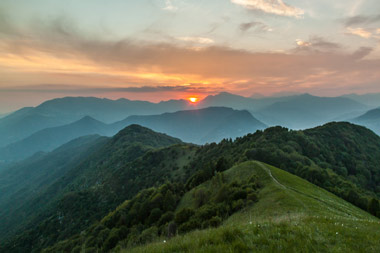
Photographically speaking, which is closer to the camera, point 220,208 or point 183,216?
point 220,208

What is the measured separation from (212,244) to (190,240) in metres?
1.04

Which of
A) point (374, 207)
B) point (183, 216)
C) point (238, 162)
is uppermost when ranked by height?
point (238, 162)

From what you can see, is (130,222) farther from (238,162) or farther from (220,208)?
(220,208)

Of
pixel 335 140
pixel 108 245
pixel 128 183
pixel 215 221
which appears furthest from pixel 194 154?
pixel 215 221

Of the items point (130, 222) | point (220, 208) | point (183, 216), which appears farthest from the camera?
point (130, 222)

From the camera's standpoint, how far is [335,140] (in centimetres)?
12112

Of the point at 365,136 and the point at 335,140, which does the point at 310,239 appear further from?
the point at 365,136

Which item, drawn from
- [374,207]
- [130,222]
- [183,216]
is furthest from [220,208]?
[130,222]

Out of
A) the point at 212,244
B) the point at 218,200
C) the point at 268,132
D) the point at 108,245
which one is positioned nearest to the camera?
the point at 212,244

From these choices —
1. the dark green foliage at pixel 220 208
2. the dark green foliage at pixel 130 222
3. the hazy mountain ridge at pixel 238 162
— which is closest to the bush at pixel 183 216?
the dark green foliage at pixel 220 208

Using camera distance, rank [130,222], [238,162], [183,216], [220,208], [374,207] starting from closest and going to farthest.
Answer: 1. [220,208]
2. [183,216]
3. [374,207]
4. [130,222]
5. [238,162]

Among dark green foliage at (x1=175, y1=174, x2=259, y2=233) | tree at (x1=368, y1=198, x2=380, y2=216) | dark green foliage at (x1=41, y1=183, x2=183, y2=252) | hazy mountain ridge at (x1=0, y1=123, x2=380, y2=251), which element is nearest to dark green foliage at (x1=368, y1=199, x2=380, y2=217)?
tree at (x1=368, y1=198, x2=380, y2=216)

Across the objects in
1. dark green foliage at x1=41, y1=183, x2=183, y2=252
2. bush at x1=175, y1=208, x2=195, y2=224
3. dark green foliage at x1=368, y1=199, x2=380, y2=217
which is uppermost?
bush at x1=175, y1=208, x2=195, y2=224

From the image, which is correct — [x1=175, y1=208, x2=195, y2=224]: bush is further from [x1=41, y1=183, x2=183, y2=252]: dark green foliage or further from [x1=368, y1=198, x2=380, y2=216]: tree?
[x1=368, y1=198, x2=380, y2=216]: tree
